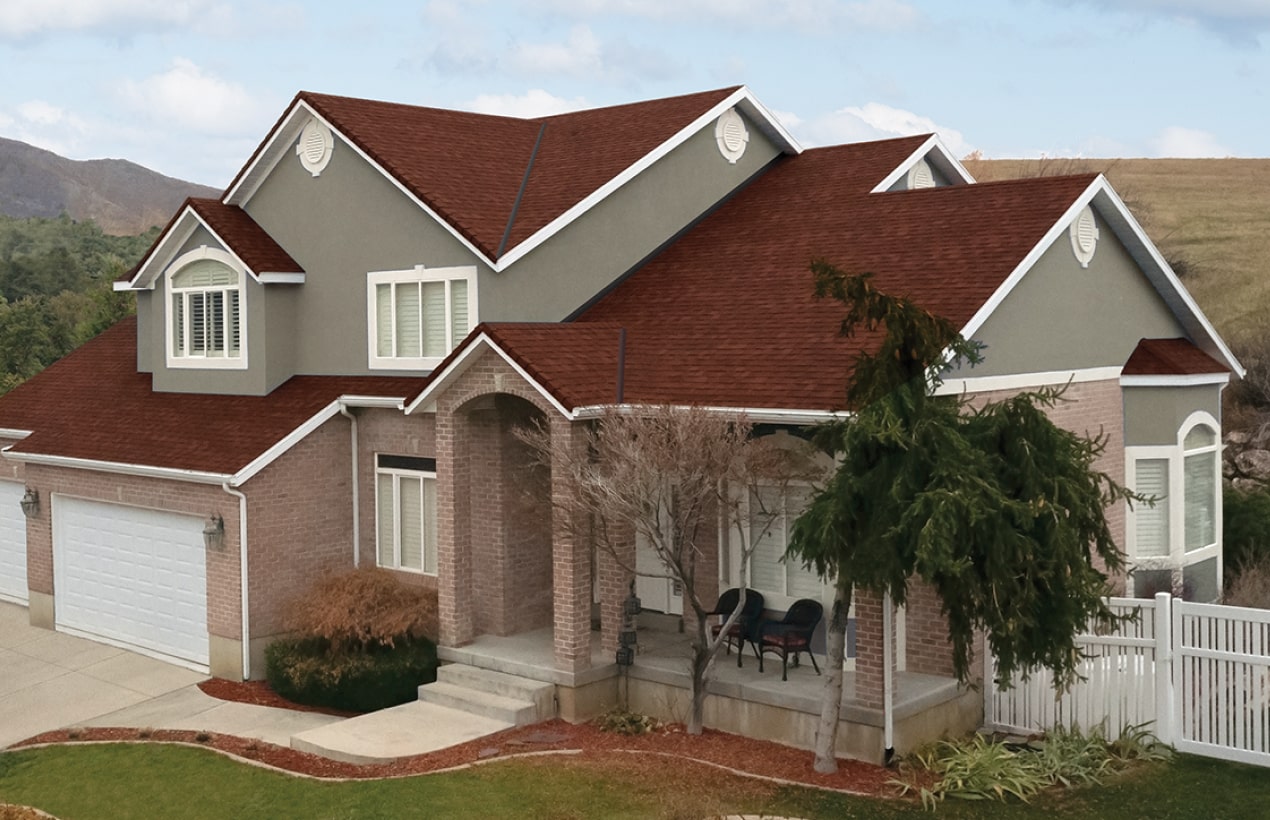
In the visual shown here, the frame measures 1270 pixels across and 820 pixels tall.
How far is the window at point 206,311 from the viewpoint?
2180 cm

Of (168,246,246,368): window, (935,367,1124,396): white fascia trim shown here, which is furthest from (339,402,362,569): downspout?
(935,367,1124,396): white fascia trim

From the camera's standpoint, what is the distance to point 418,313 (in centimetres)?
1984

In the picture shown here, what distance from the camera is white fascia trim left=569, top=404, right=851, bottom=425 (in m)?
14.5

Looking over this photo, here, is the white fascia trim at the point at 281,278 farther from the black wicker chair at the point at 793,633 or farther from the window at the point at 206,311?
the black wicker chair at the point at 793,633

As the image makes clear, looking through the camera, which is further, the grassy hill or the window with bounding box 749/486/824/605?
the grassy hill

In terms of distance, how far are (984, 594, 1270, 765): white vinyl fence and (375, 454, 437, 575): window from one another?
892 cm

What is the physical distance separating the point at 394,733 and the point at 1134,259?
40.9 ft

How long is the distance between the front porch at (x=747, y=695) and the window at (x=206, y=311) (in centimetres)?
775

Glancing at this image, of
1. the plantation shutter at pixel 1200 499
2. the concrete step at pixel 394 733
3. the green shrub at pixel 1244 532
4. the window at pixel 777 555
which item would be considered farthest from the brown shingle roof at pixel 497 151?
the green shrub at pixel 1244 532

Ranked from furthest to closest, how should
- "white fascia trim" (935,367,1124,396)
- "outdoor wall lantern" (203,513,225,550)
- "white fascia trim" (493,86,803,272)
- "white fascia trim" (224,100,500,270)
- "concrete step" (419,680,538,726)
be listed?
1. "white fascia trim" (224,100,500,270)
2. "white fascia trim" (493,86,803,272)
3. "outdoor wall lantern" (203,513,225,550)
4. "concrete step" (419,680,538,726)
5. "white fascia trim" (935,367,1124,396)

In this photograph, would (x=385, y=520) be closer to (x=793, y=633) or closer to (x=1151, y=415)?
(x=793, y=633)

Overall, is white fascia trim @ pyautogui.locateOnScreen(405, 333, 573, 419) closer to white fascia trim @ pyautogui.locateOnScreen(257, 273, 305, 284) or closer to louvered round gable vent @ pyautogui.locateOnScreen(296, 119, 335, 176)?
white fascia trim @ pyautogui.locateOnScreen(257, 273, 305, 284)

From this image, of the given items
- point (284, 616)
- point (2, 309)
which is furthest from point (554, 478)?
point (2, 309)

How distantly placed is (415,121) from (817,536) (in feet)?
40.8
